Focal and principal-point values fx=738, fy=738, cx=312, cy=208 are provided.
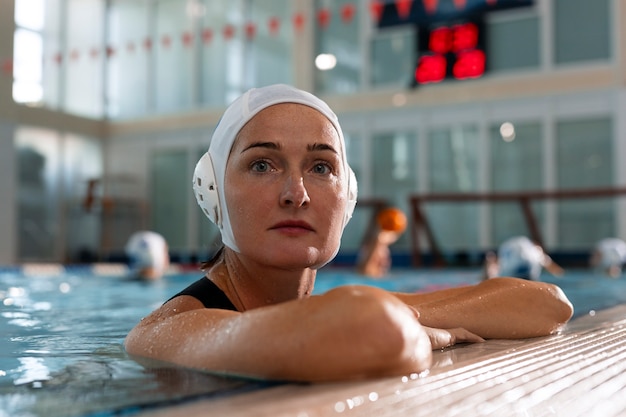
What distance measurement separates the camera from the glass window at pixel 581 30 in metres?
12.8

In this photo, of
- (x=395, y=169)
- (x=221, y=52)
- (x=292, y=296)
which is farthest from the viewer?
(x=221, y=52)

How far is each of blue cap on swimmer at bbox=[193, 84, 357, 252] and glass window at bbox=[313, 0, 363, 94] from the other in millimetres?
13226

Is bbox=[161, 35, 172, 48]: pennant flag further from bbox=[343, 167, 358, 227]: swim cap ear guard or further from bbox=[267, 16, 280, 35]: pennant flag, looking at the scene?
bbox=[343, 167, 358, 227]: swim cap ear guard

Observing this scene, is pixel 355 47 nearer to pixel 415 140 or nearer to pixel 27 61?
pixel 415 140

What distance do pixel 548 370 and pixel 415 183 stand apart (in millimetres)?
13055

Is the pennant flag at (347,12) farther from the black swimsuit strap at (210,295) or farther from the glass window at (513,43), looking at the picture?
the black swimsuit strap at (210,295)

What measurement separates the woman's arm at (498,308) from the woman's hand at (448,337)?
7 cm

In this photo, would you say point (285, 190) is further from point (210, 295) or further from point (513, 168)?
point (513, 168)

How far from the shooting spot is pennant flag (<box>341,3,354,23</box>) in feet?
49.2

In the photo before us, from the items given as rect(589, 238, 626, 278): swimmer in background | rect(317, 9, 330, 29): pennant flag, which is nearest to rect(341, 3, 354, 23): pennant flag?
rect(317, 9, 330, 29): pennant flag

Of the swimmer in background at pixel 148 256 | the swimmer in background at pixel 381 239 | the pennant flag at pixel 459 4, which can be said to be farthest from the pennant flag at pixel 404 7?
the swimmer in background at pixel 148 256

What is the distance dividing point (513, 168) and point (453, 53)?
2.54m

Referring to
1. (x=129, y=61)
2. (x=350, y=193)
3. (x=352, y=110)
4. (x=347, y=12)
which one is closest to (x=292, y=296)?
(x=350, y=193)

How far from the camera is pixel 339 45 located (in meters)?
15.4
